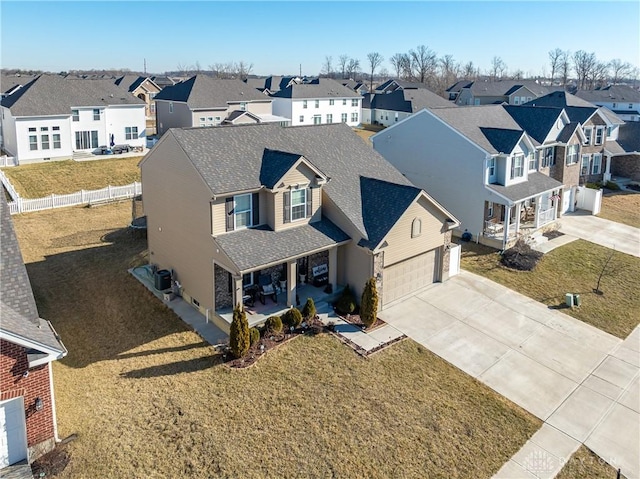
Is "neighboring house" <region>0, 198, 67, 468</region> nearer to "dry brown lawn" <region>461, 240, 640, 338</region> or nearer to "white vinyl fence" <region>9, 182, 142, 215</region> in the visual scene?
"dry brown lawn" <region>461, 240, 640, 338</region>

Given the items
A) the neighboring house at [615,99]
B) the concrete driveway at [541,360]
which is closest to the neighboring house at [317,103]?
the neighboring house at [615,99]

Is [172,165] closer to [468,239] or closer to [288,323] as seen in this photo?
[288,323]

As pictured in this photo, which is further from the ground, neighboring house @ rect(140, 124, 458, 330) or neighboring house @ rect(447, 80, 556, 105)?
neighboring house @ rect(447, 80, 556, 105)

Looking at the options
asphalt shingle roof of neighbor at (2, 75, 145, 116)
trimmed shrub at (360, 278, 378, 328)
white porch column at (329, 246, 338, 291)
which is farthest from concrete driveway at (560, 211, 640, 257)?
asphalt shingle roof of neighbor at (2, 75, 145, 116)

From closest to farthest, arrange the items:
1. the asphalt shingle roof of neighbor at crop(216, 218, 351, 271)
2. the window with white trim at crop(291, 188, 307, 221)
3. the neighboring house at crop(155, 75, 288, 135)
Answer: the asphalt shingle roof of neighbor at crop(216, 218, 351, 271), the window with white trim at crop(291, 188, 307, 221), the neighboring house at crop(155, 75, 288, 135)

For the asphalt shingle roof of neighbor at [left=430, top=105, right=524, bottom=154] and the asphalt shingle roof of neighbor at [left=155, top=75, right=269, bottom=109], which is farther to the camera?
the asphalt shingle roof of neighbor at [left=155, top=75, right=269, bottom=109]

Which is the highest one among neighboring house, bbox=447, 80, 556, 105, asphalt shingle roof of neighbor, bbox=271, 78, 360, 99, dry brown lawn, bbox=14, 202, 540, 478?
neighboring house, bbox=447, 80, 556, 105

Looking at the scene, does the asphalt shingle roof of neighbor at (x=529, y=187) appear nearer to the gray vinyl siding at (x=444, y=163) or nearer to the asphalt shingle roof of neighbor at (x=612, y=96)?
the gray vinyl siding at (x=444, y=163)
